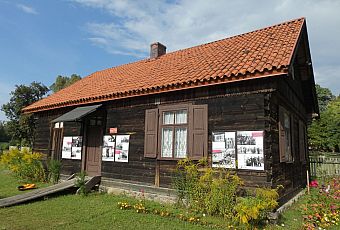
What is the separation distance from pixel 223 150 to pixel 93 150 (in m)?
5.67

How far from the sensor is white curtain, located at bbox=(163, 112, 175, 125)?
8.14m

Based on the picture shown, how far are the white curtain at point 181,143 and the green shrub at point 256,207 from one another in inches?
91.3

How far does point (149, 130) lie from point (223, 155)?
2.63m

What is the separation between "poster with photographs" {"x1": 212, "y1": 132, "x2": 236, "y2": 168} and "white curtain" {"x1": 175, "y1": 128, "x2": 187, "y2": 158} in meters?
0.95

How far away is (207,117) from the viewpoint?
293 inches

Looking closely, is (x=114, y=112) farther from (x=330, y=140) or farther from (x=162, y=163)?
(x=330, y=140)

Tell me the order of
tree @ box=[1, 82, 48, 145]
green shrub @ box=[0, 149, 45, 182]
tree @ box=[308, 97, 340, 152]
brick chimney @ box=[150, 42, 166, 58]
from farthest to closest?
tree @ box=[1, 82, 48, 145], tree @ box=[308, 97, 340, 152], brick chimney @ box=[150, 42, 166, 58], green shrub @ box=[0, 149, 45, 182]

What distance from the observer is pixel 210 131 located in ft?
24.1

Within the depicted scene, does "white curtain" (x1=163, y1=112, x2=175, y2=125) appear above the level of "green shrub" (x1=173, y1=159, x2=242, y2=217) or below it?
above

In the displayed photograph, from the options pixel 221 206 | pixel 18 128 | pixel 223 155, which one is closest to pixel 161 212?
pixel 221 206

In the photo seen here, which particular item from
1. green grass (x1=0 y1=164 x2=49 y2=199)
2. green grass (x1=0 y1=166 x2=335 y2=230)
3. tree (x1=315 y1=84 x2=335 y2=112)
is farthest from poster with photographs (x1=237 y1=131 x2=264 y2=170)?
tree (x1=315 y1=84 x2=335 y2=112)

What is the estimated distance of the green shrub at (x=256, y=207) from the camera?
5.26 meters

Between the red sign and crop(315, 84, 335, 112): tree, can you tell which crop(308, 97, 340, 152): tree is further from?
the red sign

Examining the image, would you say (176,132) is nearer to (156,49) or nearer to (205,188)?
(205,188)
